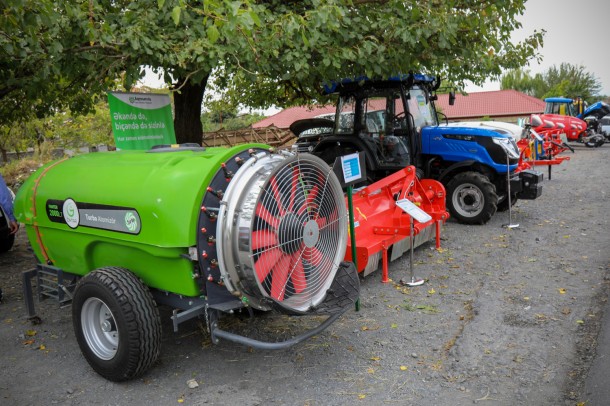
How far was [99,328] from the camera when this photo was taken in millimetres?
3857

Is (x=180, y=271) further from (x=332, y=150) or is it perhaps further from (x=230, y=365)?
(x=332, y=150)

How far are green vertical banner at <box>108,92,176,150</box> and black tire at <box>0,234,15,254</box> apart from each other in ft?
10.0

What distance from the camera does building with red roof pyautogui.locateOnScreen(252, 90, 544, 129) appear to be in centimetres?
3775

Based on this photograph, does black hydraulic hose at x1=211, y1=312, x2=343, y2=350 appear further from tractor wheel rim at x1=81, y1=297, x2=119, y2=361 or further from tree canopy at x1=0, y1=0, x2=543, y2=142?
tree canopy at x1=0, y1=0, x2=543, y2=142

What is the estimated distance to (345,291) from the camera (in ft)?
13.4

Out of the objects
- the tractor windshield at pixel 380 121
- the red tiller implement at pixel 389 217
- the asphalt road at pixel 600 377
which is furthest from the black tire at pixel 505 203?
the asphalt road at pixel 600 377

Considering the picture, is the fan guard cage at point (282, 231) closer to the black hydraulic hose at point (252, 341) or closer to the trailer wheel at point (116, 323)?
the black hydraulic hose at point (252, 341)

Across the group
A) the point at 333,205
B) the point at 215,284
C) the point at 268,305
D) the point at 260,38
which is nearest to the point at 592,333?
the point at 333,205

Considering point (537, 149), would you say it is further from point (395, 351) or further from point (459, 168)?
point (395, 351)

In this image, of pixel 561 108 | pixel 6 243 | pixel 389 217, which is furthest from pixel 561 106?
pixel 6 243

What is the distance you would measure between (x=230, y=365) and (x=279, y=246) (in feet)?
3.67

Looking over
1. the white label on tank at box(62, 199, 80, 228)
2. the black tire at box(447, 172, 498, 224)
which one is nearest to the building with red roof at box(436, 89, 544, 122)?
the black tire at box(447, 172, 498, 224)

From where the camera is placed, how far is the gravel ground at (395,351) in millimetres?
3523

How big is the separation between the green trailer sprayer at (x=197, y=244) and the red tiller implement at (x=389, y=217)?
4.96ft
